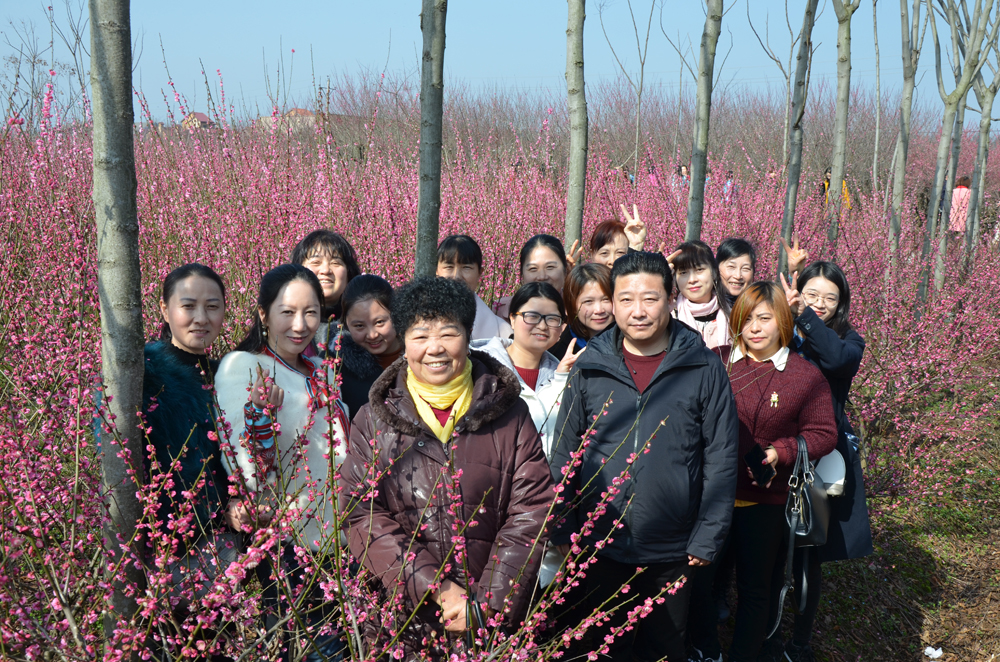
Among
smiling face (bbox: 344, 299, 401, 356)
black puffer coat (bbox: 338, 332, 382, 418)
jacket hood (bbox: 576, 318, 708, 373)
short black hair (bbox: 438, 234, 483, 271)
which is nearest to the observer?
jacket hood (bbox: 576, 318, 708, 373)

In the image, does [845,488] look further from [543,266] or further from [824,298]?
[543,266]

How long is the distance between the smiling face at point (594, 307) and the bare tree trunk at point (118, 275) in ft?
6.76

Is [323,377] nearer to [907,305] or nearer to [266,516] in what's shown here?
[266,516]

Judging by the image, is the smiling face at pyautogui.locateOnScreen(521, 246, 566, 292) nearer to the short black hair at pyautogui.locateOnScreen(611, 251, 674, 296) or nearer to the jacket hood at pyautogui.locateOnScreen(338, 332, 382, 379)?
the short black hair at pyautogui.locateOnScreen(611, 251, 674, 296)

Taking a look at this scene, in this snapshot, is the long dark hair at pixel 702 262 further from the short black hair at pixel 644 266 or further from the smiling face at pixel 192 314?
the smiling face at pixel 192 314

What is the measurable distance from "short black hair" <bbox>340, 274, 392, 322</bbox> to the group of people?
13 millimetres

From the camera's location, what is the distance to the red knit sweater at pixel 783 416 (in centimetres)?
291

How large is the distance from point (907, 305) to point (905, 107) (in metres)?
2.82

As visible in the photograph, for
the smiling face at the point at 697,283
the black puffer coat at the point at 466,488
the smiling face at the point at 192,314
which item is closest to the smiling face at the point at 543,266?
the smiling face at the point at 697,283

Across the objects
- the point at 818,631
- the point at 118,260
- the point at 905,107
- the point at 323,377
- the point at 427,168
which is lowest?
the point at 818,631

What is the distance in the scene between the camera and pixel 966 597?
3.91m

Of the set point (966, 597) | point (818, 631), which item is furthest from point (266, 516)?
point (966, 597)

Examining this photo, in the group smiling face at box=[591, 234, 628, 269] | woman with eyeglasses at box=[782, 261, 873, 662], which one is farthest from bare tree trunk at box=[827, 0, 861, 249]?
woman with eyeglasses at box=[782, 261, 873, 662]

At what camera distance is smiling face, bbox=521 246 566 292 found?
3.73m
